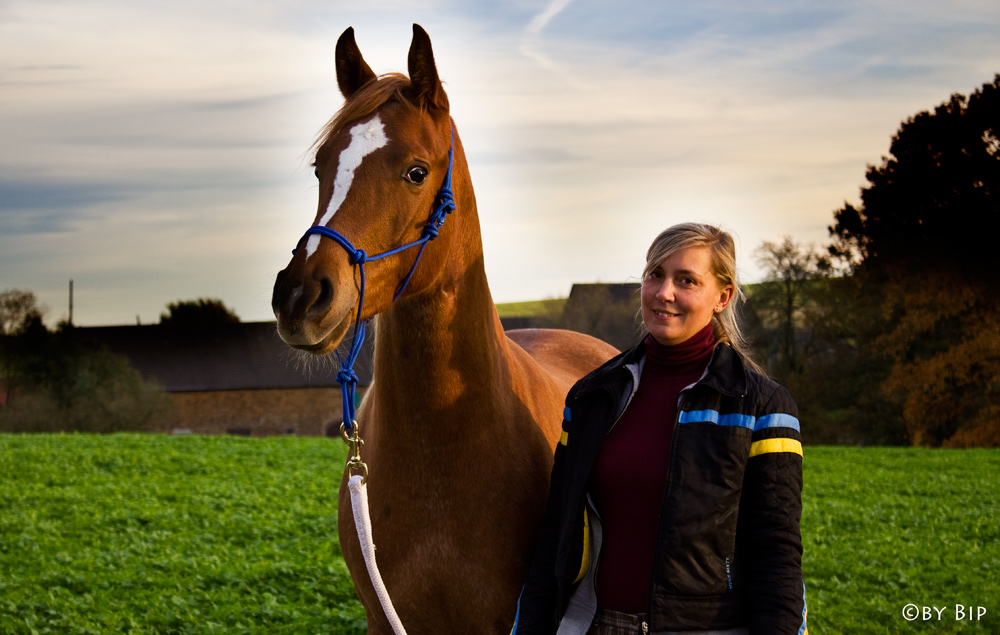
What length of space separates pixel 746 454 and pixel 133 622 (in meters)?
5.66

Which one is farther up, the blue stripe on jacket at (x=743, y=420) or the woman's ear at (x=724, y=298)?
the woman's ear at (x=724, y=298)

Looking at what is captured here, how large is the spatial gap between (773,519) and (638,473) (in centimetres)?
39

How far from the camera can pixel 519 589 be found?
2.84m

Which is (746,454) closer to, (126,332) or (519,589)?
(519,589)

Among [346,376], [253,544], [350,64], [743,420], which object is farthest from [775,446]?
[253,544]

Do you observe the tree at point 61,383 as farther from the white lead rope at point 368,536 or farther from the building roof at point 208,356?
the white lead rope at point 368,536

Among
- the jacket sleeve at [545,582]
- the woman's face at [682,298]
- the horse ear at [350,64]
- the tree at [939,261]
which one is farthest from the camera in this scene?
the tree at [939,261]

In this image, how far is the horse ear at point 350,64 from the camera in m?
2.94

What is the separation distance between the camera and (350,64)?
9.72 ft

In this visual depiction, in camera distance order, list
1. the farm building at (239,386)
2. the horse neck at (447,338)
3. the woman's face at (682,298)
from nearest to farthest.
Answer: the woman's face at (682,298) < the horse neck at (447,338) < the farm building at (239,386)

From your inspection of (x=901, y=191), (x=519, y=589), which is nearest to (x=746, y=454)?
(x=519, y=589)

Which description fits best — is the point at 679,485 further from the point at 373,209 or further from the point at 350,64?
the point at 350,64

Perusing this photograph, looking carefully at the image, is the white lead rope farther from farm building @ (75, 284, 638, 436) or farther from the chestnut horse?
farm building @ (75, 284, 638, 436)

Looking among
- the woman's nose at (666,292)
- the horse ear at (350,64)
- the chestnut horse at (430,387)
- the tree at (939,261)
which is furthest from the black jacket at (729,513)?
the tree at (939,261)
